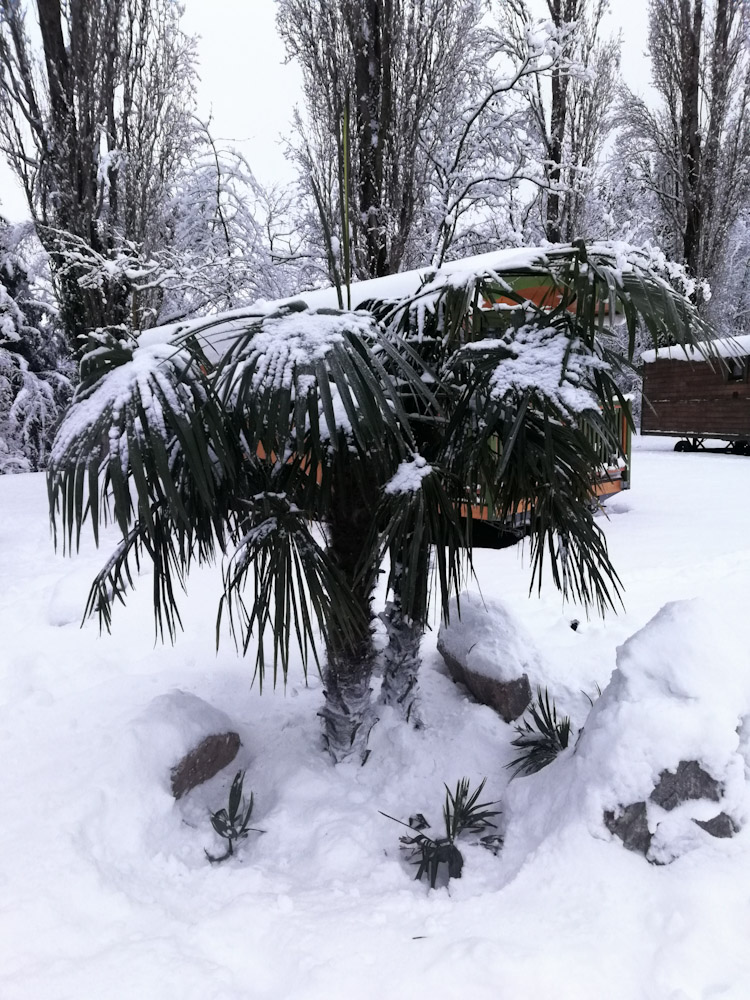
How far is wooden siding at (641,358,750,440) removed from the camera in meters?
12.9

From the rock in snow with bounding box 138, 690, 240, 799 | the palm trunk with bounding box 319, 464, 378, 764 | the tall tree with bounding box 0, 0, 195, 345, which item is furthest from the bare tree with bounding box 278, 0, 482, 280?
the rock in snow with bounding box 138, 690, 240, 799

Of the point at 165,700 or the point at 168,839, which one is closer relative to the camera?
the point at 168,839

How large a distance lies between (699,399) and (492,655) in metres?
Result: 12.7

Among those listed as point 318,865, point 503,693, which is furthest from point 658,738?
point 318,865

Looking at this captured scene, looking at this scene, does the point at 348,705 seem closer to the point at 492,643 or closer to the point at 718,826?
the point at 492,643

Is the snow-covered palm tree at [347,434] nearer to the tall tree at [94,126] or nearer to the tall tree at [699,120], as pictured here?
the tall tree at [94,126]

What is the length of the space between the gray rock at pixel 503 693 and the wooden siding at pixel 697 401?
35.0ft

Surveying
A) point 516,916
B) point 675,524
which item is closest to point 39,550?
point 516,916

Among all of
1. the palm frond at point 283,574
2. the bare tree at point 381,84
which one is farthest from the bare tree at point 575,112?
the palm frond at point 283,574

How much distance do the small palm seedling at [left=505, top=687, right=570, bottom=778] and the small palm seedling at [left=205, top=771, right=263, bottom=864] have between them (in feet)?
3.61

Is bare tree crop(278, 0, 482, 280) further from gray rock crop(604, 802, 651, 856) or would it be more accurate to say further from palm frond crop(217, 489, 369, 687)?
gray rock crop(604, 802, 651, 856)

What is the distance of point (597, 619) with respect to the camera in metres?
4.00

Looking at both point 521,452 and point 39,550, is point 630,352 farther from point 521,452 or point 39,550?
point 39,550

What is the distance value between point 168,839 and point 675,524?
5.57m
